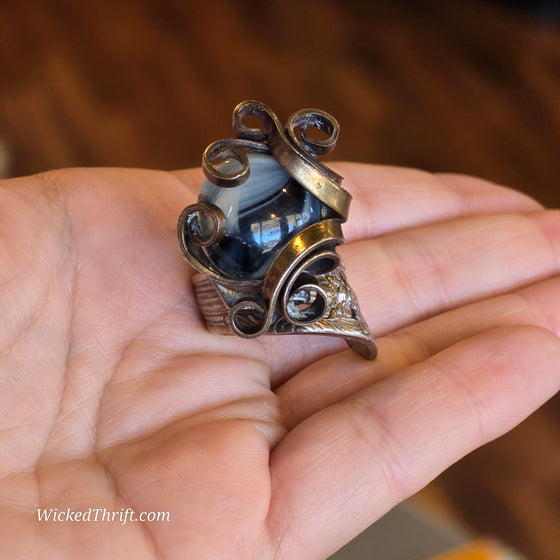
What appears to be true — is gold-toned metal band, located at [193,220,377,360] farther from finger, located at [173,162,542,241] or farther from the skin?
finger, located at [173,162,542,241]

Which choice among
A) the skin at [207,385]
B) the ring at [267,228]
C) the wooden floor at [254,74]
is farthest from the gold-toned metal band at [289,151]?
the wooden floor at [254,74]

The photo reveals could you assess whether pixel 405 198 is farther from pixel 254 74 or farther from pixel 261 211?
pixel 254 74

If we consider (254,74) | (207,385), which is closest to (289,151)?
(207,385)

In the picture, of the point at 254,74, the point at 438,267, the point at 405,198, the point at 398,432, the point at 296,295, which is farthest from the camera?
the point at 254,74

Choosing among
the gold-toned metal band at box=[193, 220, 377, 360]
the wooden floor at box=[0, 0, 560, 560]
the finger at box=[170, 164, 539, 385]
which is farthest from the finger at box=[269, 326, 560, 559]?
the wooden floor at box=[0, 0, 560, 560]

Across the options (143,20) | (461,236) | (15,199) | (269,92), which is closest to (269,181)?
(15,199)

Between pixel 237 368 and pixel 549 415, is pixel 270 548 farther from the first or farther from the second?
pixel 549 415
